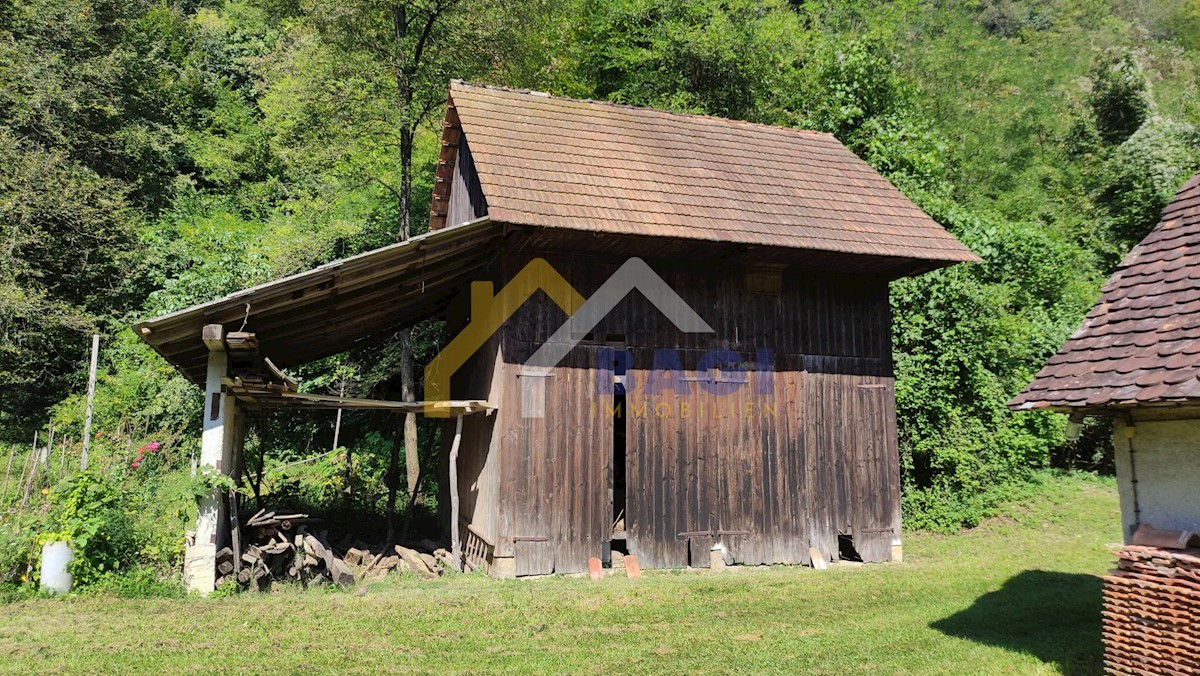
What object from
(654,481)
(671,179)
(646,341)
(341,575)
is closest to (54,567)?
(341,575)

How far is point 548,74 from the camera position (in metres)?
20.0

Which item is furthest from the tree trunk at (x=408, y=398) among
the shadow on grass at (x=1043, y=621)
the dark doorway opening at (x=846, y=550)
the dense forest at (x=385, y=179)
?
the shadow on grass at (x=1043, y=621)

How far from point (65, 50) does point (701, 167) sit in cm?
1726

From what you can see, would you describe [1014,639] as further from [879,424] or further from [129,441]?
[129,441]

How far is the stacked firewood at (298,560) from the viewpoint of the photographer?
847 centimetres

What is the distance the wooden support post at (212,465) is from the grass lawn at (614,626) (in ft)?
1.23

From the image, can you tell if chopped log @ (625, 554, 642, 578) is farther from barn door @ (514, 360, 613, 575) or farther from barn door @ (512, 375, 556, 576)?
barn door @ (512, 375, 556, 576)

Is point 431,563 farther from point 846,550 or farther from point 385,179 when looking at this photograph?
point 385,179

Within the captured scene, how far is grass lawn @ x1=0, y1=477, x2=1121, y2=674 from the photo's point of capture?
5.94 metres

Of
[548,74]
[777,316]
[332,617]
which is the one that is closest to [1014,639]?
[777,316]

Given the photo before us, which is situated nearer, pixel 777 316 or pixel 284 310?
pixel 284 310

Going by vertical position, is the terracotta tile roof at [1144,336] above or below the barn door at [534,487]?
above

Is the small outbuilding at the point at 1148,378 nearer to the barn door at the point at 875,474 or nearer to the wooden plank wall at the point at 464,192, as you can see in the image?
the barn door at the point at 875,474

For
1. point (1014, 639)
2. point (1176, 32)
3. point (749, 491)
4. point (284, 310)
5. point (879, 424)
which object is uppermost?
point (1176, 32)
